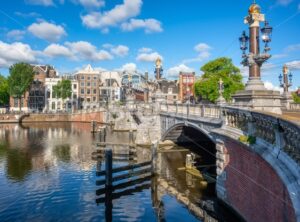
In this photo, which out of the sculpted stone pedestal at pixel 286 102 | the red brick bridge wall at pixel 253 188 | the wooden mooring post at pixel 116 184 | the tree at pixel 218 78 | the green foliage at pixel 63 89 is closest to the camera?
the red brick bridge wall at pixel 253 188

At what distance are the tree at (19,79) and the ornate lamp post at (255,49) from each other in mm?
78265

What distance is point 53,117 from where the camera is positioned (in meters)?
79.4

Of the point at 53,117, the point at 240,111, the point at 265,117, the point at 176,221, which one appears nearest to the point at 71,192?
the point at 176,221

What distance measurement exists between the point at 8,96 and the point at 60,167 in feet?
248

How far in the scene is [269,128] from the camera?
34.6ft

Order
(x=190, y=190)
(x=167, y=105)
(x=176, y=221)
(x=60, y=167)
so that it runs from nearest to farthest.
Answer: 1. (x=176, y=221)
2. (x=190, y=190)
3. (x=60, y=167)
4. (x=167, y=105)

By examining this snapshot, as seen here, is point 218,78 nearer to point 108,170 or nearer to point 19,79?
point 108,170

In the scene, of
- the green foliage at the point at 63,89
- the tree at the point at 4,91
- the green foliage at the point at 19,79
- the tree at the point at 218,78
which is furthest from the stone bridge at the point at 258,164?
the tree at the point at 4,91

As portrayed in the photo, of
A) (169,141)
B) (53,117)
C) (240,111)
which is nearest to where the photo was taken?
(240,111)

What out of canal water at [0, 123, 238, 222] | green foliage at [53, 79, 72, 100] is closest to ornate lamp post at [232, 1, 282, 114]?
canal water at [0, 123, 238, 222]

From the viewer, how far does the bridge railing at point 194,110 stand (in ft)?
64.6

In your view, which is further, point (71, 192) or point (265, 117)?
point (71, 192)

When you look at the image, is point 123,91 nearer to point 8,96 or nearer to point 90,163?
point 8,96

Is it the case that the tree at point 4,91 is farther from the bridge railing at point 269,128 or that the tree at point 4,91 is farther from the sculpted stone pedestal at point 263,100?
the bridge railing at point 269,128
